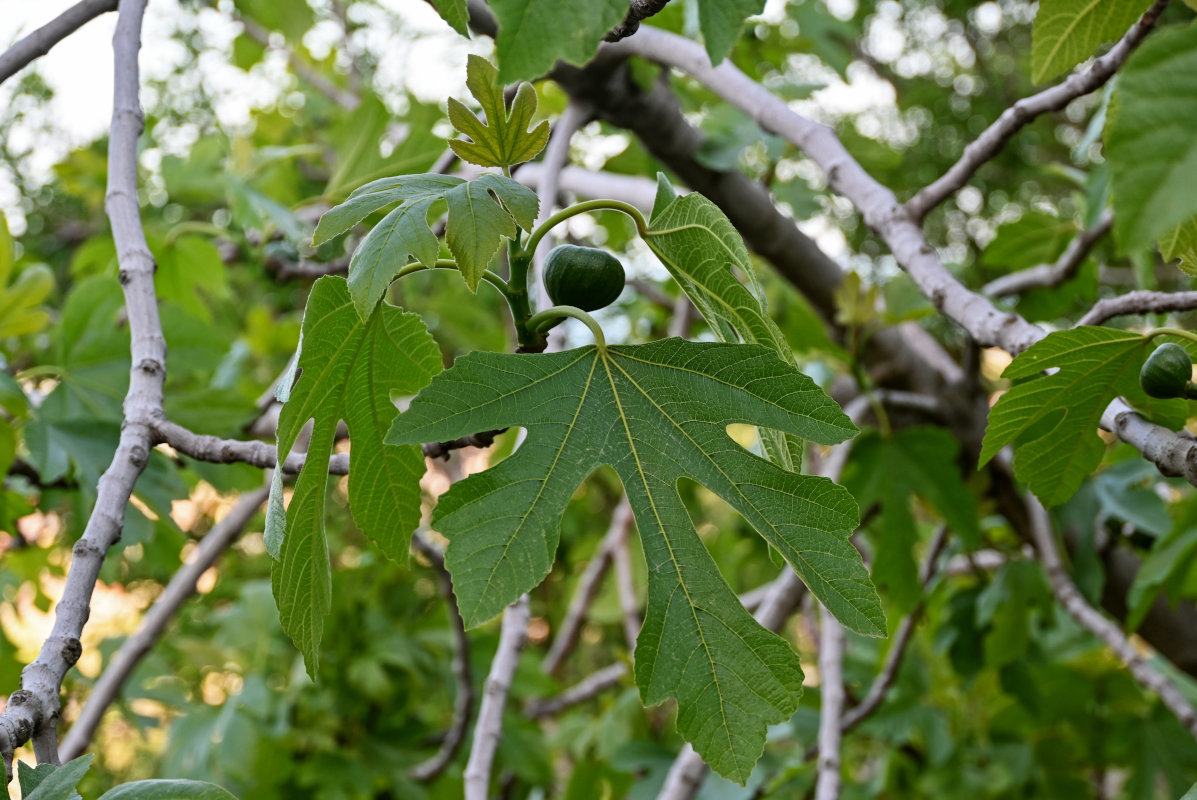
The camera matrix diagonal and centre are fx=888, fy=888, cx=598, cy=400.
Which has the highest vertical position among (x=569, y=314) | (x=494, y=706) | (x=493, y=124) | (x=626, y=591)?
(x=626, y=591)

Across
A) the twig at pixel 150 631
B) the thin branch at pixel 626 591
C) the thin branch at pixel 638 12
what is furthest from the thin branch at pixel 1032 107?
the thin branch at pixel 626 591

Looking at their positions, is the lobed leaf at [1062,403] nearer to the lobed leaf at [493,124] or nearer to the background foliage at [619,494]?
the background foliage at [619,494]

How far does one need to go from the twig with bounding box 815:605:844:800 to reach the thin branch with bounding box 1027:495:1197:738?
1.29ft

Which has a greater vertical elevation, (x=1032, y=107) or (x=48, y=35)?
(x=48, y=35)

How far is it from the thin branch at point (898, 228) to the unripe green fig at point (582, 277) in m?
0.22

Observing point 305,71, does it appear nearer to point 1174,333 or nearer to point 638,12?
point 638,12

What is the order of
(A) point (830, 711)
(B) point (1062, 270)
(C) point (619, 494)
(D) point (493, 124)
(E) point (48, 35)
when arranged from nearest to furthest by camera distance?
(D) point (493, 124)
(E) point (48, 35)
(A) point (830, 711)
(B) point (1062, 270)
(C) point (619, 494)

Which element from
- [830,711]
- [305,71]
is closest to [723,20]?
[830,711]

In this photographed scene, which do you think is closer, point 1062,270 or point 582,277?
point 582,277

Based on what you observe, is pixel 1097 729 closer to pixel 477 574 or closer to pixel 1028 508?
pixel 1028 508

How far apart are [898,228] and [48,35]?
993 mm

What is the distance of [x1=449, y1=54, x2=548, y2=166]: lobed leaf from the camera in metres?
0.70

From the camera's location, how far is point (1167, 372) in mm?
786

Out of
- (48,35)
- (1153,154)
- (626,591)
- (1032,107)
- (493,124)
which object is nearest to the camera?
(1153,154)
